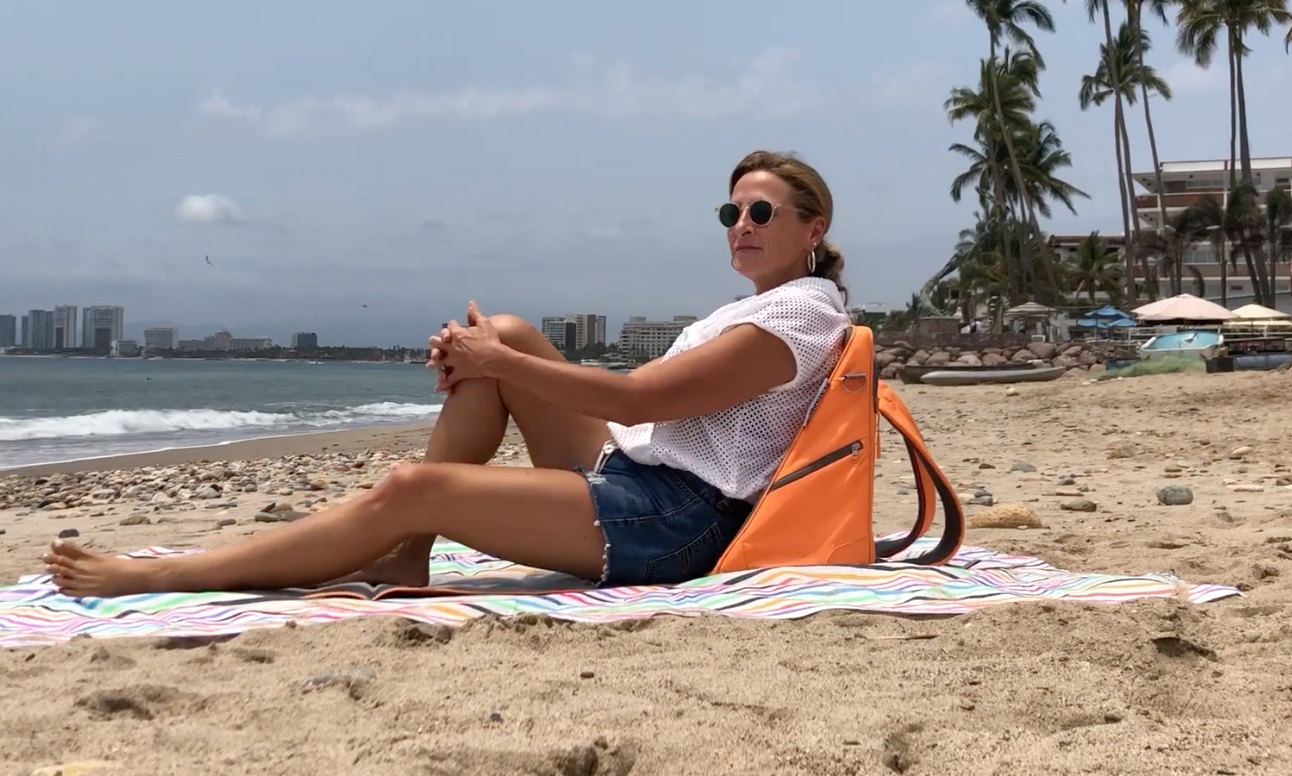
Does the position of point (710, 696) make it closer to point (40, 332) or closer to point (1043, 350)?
point (1043, 350)

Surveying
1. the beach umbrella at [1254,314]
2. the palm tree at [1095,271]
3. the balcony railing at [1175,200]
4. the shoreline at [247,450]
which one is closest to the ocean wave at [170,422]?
the shoreline at [247,450]

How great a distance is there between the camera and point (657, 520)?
271cm

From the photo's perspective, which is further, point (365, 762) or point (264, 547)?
point (264, 547)

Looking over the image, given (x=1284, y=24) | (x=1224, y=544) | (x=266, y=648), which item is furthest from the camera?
(x=1284, y=24)

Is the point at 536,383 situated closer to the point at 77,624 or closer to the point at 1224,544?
the point at 77,624

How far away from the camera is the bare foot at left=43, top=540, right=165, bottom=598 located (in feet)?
8.71

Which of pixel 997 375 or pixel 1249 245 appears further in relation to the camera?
pixel 1249 245

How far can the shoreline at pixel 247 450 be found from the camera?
37.8 feet

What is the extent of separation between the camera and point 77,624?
2396 millimetres

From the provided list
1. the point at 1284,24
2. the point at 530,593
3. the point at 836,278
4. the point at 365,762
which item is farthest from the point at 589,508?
the point at 1284,24

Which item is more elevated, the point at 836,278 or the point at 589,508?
the point at 836,278

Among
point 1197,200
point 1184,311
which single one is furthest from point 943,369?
point 1197,200

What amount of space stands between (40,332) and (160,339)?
16.1 m

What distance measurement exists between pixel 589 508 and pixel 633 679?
29.9 inches
